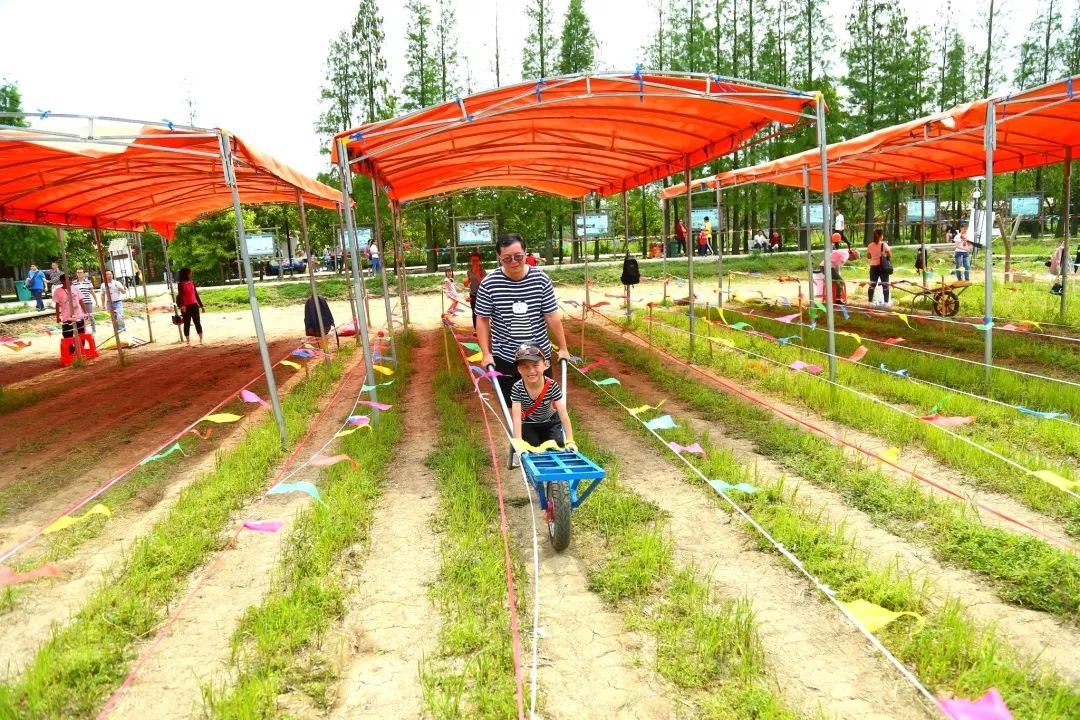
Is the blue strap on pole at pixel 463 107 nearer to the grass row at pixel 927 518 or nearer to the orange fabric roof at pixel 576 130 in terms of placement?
the orange fabric roof at pixel 576 130

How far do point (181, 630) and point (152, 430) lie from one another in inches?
201

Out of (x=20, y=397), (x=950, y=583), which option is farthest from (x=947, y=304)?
(x=20, y=397)

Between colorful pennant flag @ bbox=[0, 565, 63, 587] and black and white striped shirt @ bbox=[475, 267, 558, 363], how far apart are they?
2.85 m

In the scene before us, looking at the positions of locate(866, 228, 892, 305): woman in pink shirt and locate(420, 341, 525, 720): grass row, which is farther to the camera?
locate(866, 228, 892, 305): woman in pink shirt

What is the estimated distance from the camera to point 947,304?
42.9ft

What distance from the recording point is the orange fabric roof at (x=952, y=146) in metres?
7.60

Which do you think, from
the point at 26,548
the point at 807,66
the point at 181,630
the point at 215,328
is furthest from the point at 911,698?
the point at 807,66

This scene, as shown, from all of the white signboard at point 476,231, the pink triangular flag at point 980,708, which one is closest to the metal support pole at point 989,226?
the pink triangular flag at point 980,708

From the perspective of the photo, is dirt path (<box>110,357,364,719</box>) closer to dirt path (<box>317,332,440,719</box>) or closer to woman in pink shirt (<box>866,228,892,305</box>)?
dirt path (<box>317,332,440,719</box>)

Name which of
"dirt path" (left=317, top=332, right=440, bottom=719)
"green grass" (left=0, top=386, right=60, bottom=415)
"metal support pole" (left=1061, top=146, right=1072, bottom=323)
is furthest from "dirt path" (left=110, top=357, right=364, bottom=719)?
"metal support pole" (left=1061, top=146, right=1072, bottom=323)

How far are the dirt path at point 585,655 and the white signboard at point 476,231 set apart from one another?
13.1 m

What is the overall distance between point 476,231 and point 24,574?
13721 mm

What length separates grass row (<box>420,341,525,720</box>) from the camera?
9.52ft

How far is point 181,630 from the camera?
3.60 metres
